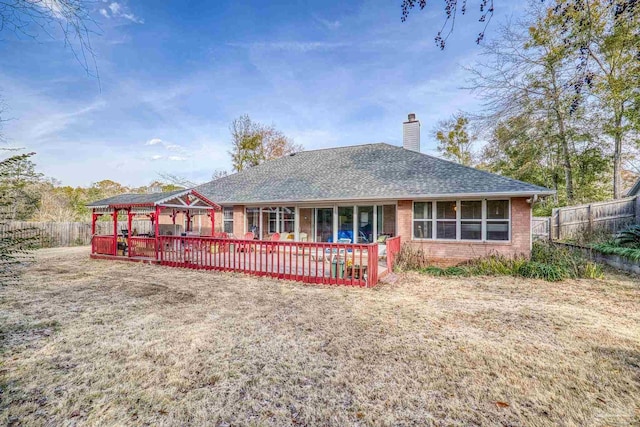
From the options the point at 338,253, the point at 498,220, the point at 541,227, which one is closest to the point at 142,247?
the point at 338,253

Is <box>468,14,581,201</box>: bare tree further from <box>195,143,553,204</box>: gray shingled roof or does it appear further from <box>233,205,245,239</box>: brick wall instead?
<box>233,205,245,239</box>: brick wall

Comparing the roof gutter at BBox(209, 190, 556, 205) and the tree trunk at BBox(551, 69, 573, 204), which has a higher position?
the tree trunk at BBox(551, 69, 573, 204)

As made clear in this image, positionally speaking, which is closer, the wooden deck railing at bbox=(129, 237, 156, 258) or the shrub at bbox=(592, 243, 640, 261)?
the shrub at bbox=(592, 243, 640, 261)

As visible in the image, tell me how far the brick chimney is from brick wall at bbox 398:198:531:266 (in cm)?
576

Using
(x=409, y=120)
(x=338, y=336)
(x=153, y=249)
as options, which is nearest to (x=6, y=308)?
(x=153, y=249)

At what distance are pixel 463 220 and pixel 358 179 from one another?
4703 millimetres

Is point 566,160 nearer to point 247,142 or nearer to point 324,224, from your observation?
point 324,224

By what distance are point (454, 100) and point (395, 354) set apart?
1723 cm

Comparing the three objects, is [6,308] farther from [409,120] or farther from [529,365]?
[409,120]

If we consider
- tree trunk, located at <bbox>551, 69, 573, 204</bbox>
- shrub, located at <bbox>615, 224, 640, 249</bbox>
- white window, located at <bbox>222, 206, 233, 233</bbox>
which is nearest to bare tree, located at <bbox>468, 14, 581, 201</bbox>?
tree trunk, located at <bbox>551, 69, 573, 204</bbox>

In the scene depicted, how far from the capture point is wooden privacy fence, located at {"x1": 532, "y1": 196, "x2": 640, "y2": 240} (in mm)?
12266

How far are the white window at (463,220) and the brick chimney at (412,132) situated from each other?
570 cm

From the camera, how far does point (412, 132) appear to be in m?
15.7

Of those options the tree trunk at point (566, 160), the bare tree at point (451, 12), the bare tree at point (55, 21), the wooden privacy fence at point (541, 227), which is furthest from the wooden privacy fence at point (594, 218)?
the bare tree at point (55, 21)
